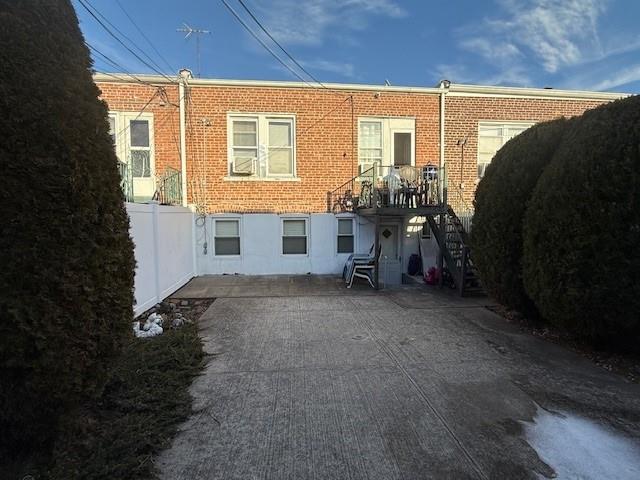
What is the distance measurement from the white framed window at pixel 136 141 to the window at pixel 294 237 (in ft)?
12.9

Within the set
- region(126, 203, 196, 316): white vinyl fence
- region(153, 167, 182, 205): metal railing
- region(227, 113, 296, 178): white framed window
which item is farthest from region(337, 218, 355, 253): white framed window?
region(153, 167, 182, 205): metal railing

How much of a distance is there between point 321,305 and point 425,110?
7.03 meters

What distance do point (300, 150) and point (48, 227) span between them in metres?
8.97

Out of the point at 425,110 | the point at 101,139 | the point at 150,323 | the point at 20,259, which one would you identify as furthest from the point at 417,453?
the point at 425,110

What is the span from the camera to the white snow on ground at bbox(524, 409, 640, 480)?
2.54 metres

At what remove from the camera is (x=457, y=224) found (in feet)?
31.9

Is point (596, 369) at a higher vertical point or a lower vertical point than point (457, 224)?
lower

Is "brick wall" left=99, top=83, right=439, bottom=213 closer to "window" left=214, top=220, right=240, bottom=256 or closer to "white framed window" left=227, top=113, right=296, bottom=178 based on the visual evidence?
"white framed window" left=227, top=113, right=296, bottom=178

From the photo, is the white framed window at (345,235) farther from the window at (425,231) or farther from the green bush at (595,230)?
the green bush at (595,230)

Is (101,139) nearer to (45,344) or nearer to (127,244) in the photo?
(127,244)

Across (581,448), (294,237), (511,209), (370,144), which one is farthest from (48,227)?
(370,144)

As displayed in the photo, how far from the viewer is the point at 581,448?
110 inches

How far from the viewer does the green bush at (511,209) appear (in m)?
5.61

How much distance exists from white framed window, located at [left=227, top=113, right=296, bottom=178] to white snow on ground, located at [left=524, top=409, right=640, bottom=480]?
29.4ft
